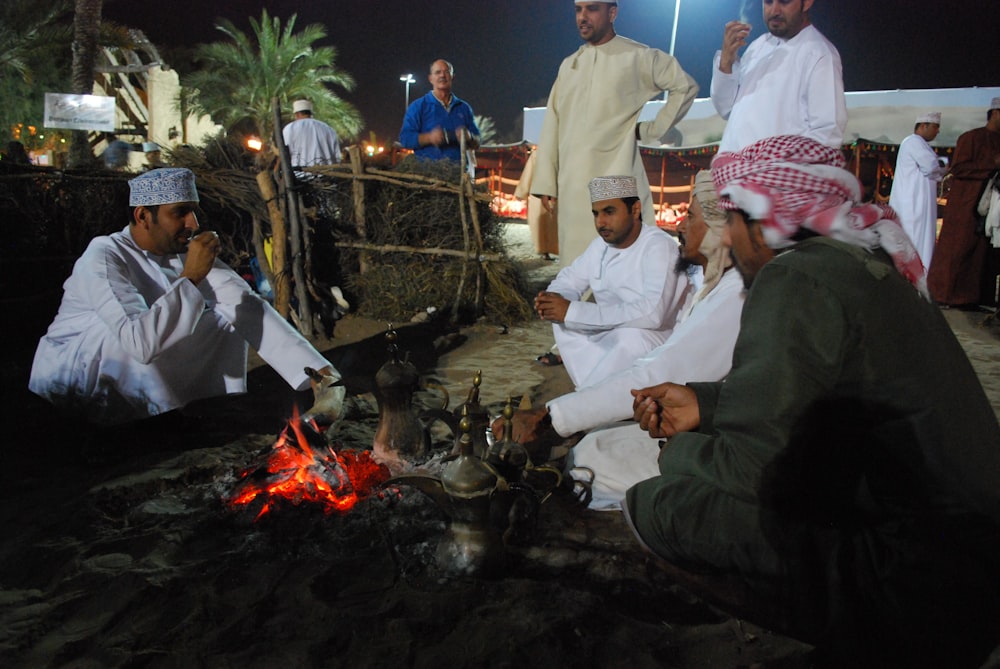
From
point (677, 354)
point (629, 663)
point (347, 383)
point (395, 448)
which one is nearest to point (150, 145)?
point (347, 383)

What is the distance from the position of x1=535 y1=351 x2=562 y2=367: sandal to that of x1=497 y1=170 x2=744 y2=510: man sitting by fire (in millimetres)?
2676

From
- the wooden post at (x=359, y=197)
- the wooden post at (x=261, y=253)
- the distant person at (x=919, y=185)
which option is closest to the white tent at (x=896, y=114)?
the distant person at (x=919, y=185)

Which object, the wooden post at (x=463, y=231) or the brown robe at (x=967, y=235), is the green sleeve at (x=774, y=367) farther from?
the brown robe at (x=967, y=235)

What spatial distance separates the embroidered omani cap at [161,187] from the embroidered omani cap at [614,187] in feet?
7.72

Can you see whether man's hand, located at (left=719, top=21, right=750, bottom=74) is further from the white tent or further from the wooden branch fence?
the white tent

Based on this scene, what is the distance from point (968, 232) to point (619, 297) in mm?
6927

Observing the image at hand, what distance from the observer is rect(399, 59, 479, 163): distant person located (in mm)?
7867

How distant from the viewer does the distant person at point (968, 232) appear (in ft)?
27.4

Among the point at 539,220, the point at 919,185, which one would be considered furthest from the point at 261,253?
the point at 919,185

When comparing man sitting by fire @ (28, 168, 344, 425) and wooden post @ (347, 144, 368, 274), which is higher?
wooden post @ (347, 144, 368, 274)

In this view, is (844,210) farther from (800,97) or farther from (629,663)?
(800,97)

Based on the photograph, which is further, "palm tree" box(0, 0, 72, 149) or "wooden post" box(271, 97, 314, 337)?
"palm tree" box(0, 0, 72, 149)

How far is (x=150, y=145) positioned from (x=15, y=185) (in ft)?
19.2

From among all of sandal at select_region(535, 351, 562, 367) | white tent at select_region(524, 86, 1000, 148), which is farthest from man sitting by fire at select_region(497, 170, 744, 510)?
white tent at select_region(524, 86, 1000, 148)
